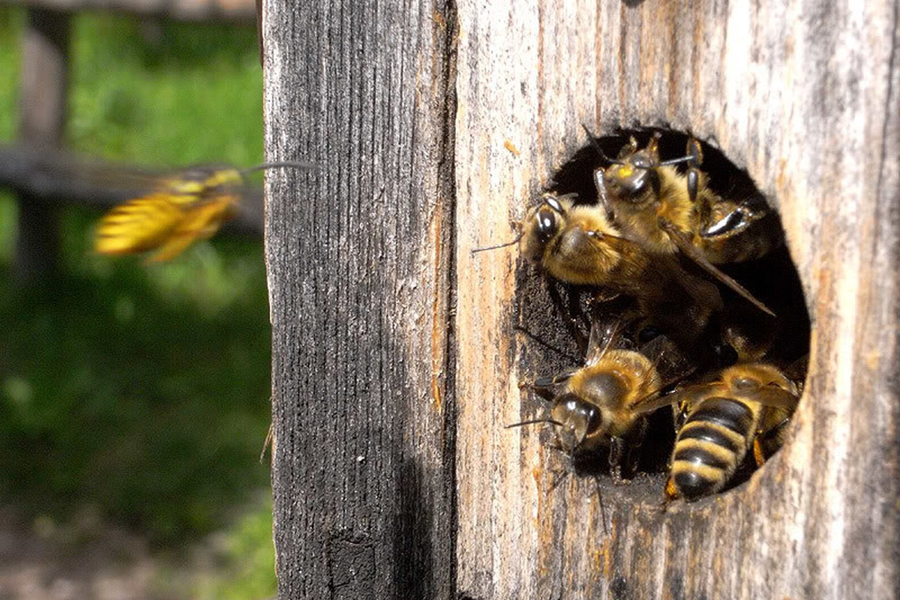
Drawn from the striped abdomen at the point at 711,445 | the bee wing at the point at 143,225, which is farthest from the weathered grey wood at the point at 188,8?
the striped abdomen at the point at 711,445

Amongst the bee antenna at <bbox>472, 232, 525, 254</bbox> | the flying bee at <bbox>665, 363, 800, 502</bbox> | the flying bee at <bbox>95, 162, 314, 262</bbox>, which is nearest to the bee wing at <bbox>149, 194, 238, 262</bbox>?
the flying bee at <bbox>95, 162, 314, 262</bbox>

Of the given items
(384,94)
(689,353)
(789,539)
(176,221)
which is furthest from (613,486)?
(176,221)

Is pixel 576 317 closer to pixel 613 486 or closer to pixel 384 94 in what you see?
pixel 613 486

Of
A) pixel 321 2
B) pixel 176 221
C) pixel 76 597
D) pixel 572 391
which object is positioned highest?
pixel 321 2

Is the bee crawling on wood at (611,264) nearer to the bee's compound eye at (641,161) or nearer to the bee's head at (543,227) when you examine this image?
the bee's head at (543,227)

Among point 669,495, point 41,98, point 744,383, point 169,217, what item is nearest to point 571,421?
point 669,495

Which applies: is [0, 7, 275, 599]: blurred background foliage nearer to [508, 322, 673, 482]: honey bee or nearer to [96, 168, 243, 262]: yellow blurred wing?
[96, 168, 243, 262]: yellow blurred wing
